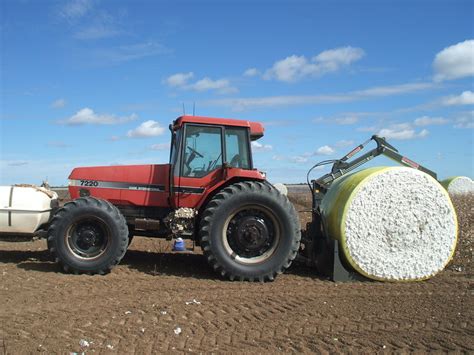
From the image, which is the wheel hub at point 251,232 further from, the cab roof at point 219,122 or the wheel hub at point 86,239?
the wheel hub at point 86,239

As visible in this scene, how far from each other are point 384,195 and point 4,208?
5.93m

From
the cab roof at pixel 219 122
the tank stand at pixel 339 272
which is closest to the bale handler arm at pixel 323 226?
the tank stand at pixel 339 272

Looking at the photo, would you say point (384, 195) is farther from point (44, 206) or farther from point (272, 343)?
point (44, 206)

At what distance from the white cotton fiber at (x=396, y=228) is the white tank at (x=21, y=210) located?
4.89 metres

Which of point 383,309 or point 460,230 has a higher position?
point 460,230

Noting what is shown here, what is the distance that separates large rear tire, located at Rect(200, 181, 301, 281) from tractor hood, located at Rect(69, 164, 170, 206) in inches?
43.1

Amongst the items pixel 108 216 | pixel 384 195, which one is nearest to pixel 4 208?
pixel 108 216

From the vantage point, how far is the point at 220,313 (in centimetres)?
563

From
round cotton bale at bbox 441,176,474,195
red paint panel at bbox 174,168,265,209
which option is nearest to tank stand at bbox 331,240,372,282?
red paint panel at bbox 174,168,265,209

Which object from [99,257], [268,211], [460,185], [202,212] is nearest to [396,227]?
[268,211]

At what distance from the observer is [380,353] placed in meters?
4.57

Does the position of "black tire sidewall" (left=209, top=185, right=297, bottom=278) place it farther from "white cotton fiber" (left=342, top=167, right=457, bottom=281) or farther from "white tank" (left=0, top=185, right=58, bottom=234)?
"white tank" (left=0, top=185, right=58, bottom=234)

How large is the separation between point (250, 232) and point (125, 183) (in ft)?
7.29

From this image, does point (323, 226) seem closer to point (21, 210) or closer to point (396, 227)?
point (396, 227)
